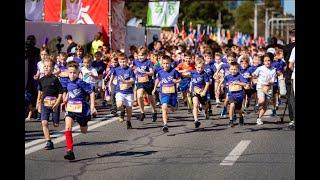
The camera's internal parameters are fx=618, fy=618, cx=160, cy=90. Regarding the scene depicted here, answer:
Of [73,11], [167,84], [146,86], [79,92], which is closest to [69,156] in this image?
[79,92]

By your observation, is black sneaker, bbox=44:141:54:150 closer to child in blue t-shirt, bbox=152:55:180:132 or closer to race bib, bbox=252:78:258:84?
child in blue t-shirt, bbox=152:55:180:132

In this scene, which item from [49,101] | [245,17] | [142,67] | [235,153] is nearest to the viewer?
[235,153]

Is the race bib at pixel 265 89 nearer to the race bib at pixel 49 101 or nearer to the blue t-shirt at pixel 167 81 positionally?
the blue t-shirt at pixel 167 81

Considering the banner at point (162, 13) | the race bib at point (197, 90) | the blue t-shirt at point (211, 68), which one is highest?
the banner at point (162, 13)

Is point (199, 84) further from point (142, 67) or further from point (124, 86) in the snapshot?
point (142, 67)

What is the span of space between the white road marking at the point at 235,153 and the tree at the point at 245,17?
108 meters

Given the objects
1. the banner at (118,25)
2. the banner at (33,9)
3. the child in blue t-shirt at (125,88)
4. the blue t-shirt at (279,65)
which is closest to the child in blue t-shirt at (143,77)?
the child in blue t-shirt at (125,88)

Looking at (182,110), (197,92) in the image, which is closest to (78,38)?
(182,110)

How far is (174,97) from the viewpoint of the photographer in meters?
12.4

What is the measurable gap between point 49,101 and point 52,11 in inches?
472

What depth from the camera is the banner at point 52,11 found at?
69.4 ft

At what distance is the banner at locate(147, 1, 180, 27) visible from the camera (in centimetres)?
2887

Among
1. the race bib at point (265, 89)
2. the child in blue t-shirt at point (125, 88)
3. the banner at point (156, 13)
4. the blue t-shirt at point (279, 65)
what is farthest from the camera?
the banner at point (156, 13)

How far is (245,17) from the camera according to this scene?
12319cm
